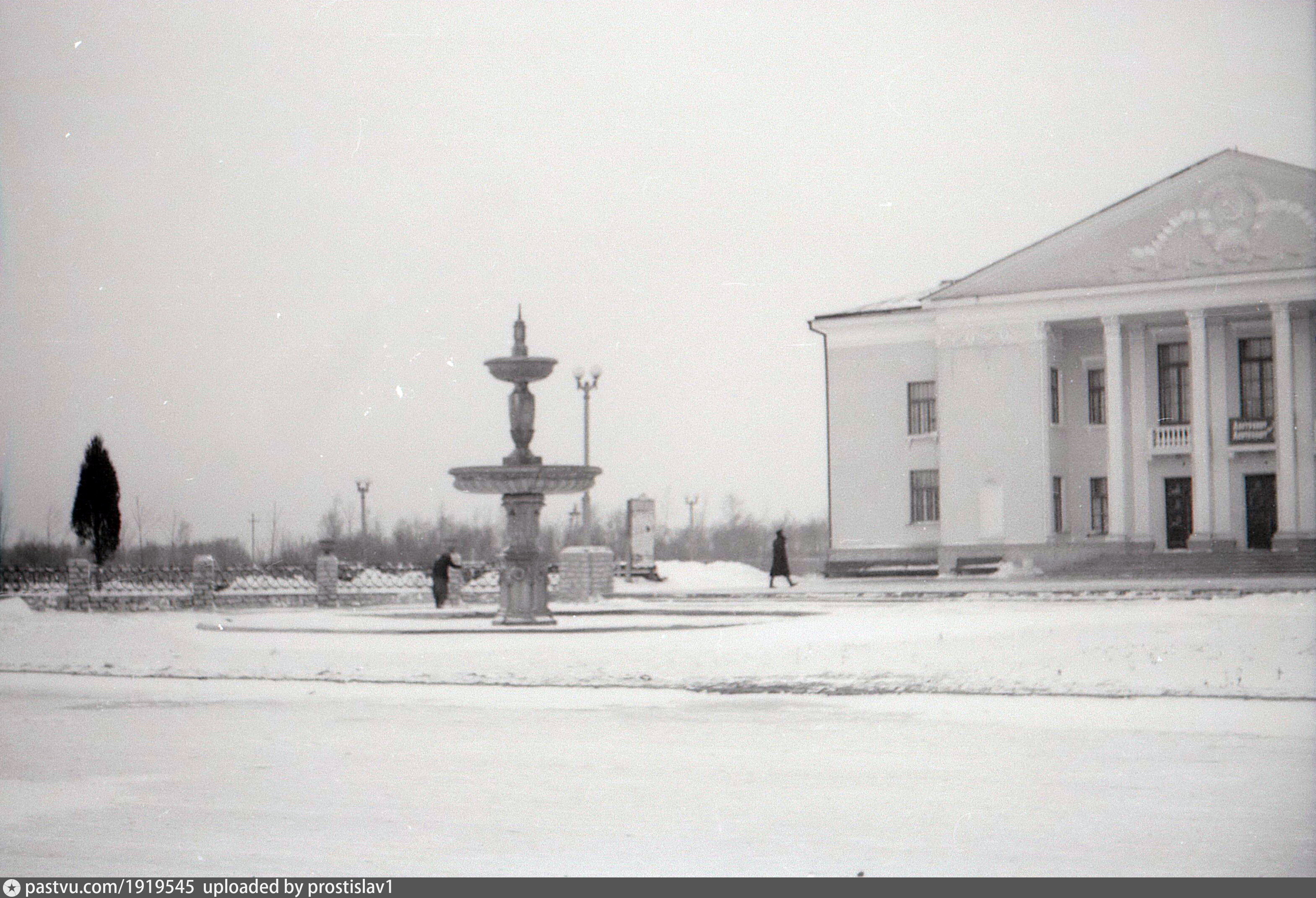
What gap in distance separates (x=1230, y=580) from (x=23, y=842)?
3125cm

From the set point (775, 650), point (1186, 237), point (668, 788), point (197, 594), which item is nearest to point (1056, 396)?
point (1186, 237)

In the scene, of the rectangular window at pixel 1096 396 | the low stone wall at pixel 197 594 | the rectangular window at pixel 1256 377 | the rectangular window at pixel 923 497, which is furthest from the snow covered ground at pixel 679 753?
the rectangular window at pixel 923 497

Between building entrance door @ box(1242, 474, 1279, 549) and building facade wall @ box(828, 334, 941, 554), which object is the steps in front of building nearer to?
building entrance door @ box(1242, 474, 1279, 549)

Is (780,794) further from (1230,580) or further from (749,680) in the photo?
(1230,580)

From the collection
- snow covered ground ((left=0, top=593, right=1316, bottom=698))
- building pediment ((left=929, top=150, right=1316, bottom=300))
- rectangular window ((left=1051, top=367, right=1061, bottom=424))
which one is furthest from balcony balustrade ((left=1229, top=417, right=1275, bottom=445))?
snow covered ground ((left=0, top=593, right=1316, bottom=698))

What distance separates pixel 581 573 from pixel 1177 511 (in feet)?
65.6

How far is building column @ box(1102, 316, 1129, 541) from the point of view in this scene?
42625 mm

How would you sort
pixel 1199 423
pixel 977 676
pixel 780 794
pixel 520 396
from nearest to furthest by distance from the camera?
1. pixel 780 794
2. pixel 977 676
3. pixel 520 396
4. pixel 1199 423

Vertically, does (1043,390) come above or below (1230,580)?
above

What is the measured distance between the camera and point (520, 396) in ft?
71.2

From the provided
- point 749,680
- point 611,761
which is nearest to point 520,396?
point 749,680

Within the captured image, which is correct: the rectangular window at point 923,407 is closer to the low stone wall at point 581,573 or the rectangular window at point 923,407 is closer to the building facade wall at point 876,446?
the building facade wall at point 876,446

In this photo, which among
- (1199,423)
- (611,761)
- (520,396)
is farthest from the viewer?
(1199,423)

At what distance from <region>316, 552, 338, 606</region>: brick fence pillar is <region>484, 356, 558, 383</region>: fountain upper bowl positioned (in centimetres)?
1861
